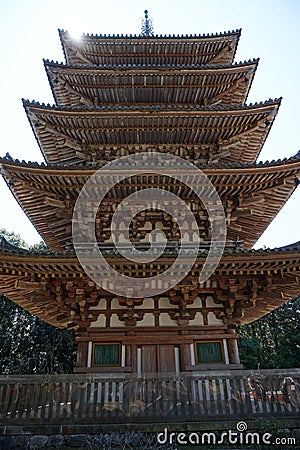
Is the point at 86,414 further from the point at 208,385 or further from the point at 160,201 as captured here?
the point at 160,201

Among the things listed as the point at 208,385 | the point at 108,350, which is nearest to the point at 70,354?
the point at 108,350

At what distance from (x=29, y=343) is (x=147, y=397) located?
2159cm

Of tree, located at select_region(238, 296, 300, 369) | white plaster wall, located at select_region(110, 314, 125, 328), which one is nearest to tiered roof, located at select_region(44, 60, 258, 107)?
white plaster wall, located at select_region(110, 314, 125, 328)

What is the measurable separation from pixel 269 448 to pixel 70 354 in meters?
21.9

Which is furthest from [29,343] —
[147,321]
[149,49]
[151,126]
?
[149,49]

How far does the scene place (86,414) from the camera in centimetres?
732

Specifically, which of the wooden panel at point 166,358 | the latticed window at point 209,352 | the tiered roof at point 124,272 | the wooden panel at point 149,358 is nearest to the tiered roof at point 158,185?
the tiered roof at point 124,272

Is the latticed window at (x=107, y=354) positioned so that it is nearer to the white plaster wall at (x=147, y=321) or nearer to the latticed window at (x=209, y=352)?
the white plaster wall at (x=147, y=321)

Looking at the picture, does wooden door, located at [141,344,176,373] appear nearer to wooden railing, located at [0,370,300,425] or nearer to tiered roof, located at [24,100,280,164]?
wooden railing, located at [0,370,300,425]

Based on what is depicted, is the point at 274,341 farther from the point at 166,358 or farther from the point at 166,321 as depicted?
the point at 166,358

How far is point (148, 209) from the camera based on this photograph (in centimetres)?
1066

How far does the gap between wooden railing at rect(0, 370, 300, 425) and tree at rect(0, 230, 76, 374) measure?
59.9 ft

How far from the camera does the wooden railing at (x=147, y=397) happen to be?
732 cm

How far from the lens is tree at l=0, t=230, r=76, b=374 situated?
82.4ft
